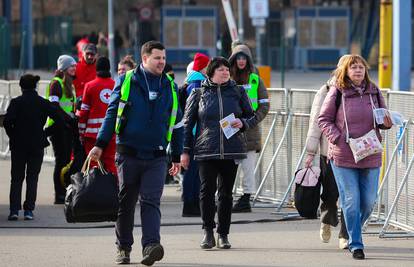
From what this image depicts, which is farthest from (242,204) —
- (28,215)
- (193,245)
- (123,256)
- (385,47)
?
(385,47)

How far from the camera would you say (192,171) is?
13367mm

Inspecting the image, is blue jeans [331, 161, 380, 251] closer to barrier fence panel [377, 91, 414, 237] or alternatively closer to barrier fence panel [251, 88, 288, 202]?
barrier fence panel [377, 91, 414, 237]

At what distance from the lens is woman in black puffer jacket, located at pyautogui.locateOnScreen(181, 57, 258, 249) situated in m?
10.9

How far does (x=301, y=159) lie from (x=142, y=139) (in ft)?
14.1

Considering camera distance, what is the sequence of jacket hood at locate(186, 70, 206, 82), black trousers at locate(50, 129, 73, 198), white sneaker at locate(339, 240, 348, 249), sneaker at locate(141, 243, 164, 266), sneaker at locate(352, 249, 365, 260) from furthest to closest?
black trousers at locate(50, 129, 73, 198)
jacket hood at locate(186, 70, 206, 82)
white sneaker at locate(339, 240, 348, 249)
sneaker at locate(352, 249, 365, 260)
sneaker at locate(141, 243, 164, 266)

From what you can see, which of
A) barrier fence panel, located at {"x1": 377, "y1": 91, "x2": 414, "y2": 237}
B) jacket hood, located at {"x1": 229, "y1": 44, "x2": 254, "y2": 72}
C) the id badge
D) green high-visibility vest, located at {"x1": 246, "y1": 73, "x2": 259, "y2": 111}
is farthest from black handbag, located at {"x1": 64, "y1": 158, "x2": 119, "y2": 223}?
jacket hood, located at {"x1": 229, "y1": 44, "x2": 254, "y2": 72}

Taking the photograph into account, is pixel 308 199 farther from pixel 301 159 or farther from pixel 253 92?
pixel 301 159

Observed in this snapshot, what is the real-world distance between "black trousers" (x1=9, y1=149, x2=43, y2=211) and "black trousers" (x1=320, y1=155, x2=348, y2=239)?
3.34m

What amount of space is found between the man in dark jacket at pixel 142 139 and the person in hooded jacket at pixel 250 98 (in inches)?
125

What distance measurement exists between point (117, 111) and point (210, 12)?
4701cm

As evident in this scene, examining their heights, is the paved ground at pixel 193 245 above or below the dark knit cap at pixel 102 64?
below

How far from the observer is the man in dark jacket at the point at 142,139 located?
9.84 m

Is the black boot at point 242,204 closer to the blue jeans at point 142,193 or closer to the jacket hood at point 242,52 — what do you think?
the jacket hood at point 242,52

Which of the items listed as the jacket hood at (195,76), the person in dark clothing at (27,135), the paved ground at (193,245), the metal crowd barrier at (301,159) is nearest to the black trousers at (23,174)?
the person in dark clothing at (27,135)
